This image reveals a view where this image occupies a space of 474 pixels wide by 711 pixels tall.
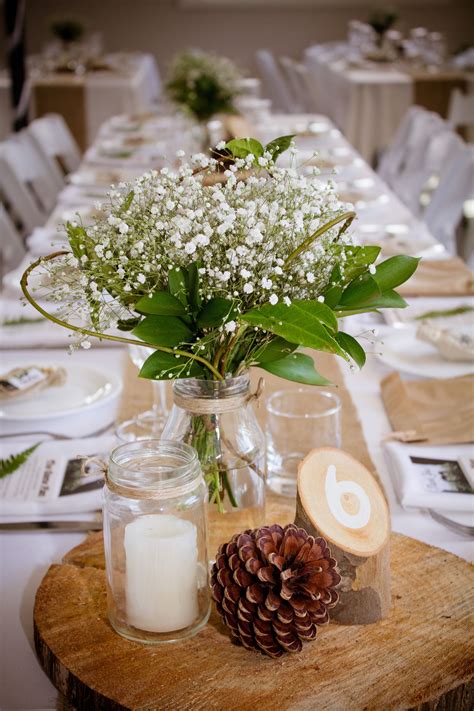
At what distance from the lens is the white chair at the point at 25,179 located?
150 inches

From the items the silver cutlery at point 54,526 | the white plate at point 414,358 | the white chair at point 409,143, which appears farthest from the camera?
the white chair at point 409,143

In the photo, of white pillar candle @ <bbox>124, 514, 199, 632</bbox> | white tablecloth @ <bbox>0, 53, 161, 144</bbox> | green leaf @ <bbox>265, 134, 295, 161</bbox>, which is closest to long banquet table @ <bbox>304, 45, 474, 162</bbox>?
white tablecloth @ <bbox>0, 53, 161, 144</bbox>

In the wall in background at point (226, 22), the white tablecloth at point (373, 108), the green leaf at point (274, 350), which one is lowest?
the wall in background at point (226, 22)

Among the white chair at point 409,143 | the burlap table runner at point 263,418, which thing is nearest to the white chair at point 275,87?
the white chair at point 409,143

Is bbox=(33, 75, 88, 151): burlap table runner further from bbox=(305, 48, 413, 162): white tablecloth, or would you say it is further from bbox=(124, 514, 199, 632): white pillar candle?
bbox=(124, 514, 199, 632): white pillar candle

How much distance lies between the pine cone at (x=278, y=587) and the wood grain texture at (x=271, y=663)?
37 mm

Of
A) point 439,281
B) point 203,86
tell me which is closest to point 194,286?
point 439,281

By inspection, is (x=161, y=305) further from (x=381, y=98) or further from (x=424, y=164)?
(x=381, y=98)

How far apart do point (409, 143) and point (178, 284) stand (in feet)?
13.1

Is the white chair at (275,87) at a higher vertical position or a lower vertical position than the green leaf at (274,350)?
lower

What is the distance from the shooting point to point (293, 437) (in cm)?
132

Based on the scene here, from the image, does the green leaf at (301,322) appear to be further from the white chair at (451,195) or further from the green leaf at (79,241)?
the white chair at (451,195)

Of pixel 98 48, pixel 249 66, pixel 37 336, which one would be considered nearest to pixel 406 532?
pixel 37 336

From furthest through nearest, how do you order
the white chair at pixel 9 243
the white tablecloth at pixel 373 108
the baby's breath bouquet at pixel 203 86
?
1. the white tablecloth at pixel 373 108
2. the baby's breath bouquet at pixel 203 86
3. the white chair at pixel 9 243
